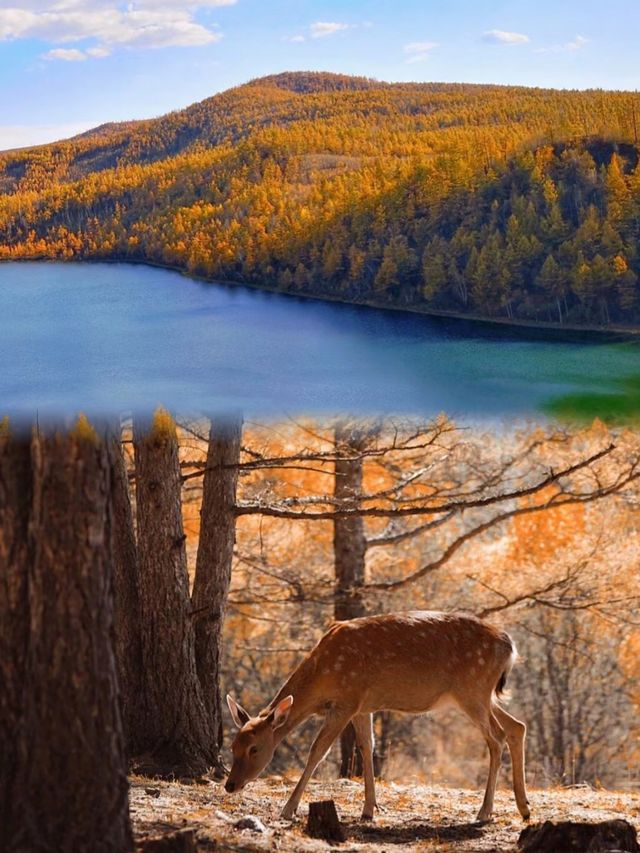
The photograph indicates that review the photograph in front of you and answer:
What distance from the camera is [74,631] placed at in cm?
330

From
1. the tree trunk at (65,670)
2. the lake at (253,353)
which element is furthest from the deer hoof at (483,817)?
the lake at (253,353)

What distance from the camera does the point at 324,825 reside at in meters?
4.80

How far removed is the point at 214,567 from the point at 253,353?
4.17 meters

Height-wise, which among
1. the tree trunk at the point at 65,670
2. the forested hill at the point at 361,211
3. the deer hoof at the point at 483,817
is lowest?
the deer hoof at the point at 483,817

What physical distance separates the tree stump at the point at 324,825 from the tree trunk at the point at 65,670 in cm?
161

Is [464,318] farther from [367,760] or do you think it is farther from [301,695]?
[367,760]

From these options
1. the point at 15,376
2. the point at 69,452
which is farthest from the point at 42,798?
the point at 15,376

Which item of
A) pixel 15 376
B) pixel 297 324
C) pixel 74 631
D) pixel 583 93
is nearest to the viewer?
pixel 74 631

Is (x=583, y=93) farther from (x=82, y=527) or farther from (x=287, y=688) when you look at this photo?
(x=82, y=527)

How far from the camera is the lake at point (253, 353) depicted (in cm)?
984

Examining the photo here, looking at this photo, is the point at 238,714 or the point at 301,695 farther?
the point at 238,714

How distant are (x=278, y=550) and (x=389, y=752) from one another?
10.2ft

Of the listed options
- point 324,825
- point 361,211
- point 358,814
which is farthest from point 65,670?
point 361,211

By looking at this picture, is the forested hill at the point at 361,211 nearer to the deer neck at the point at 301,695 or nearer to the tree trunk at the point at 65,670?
the deer neck at the point at 301,695
